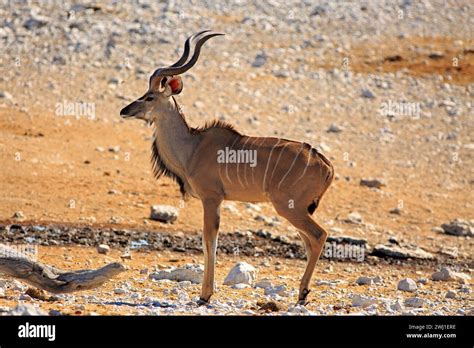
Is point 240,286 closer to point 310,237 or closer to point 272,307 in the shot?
point 310,237

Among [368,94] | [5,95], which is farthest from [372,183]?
[5,95]

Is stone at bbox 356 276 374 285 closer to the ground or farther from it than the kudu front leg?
closer to the ground

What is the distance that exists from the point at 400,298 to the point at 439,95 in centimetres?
1074

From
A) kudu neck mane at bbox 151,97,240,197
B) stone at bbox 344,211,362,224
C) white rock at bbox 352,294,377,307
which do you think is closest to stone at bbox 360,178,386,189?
stone at bbox 344,211,362,224

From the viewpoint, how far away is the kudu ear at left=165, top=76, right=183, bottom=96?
922cm

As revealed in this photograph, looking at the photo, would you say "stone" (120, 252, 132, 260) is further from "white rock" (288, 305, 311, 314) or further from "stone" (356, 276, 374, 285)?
"white rock" (288, 305, 311, 314)

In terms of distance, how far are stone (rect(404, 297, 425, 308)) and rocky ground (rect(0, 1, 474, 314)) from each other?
0.08 ft

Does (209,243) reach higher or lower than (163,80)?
lower

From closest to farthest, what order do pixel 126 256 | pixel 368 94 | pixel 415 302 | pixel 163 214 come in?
pixel 415 302
pixel 126 256
pixel 163 214
pixel 368 94

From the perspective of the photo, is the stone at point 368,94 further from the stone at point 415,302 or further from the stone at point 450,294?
the stone at point 415,302

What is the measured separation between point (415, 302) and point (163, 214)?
4532mm

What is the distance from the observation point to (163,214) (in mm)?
12719
